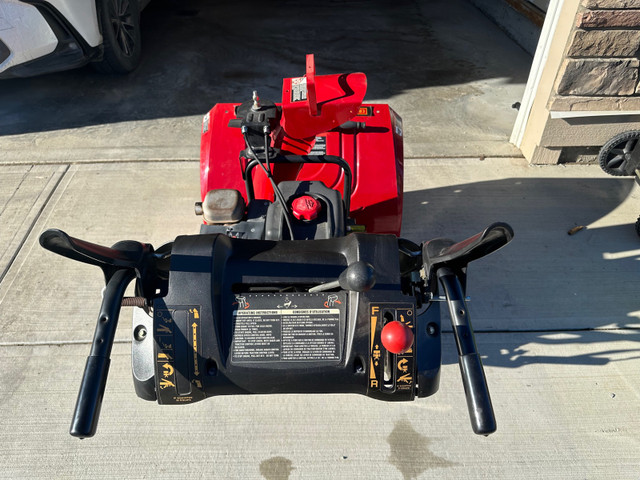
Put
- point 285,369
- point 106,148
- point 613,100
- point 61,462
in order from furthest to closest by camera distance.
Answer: point 106,148, point 613,100, point 61,462, point 285,369

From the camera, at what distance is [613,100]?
3.89 m

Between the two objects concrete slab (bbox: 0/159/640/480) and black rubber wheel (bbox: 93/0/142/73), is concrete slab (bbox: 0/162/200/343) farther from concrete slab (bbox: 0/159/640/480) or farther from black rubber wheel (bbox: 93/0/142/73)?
black rubber wheel (bbox: 93/0/142/73)

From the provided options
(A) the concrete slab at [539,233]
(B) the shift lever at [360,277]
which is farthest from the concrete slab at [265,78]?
(B) the shift lever at [360,277]

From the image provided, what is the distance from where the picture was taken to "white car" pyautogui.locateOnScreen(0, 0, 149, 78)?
13.0 feet

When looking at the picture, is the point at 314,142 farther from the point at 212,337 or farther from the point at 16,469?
the point at 16,469

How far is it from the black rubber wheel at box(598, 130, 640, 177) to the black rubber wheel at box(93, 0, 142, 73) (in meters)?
4.67

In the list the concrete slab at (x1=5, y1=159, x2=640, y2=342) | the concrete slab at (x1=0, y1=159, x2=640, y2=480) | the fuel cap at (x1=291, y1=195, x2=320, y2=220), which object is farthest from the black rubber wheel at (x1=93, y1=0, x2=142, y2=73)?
the fuel cap at (x1=291, y1=195, x2=320, y2=220)

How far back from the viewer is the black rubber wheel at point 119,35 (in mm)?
4781

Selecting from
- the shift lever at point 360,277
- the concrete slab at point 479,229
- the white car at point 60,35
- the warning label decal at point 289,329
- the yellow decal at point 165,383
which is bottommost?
the concrete slab at point 479,229

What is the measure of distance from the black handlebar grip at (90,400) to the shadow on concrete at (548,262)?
6.68ft

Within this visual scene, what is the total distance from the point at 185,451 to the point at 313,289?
138 cm

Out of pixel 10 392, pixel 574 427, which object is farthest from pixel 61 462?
pixel 574 427

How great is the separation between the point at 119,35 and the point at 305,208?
13.6 feet

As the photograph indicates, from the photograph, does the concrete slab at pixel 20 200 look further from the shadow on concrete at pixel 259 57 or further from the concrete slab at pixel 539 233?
the concrete slab at pixel 539 233
